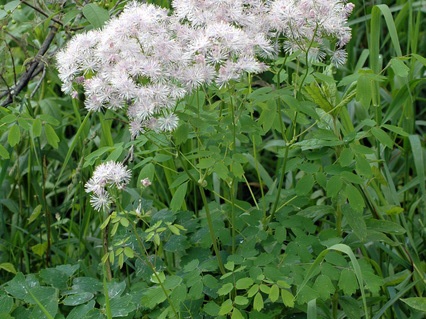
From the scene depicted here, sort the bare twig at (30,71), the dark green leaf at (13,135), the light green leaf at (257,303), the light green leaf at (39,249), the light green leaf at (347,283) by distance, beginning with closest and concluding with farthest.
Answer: the light green leaf at (257,303)
the light green leaf at (347,283)
the dark green leaf at (13,135)
the bare twig at (30,71)
the light green leaf at (39,249)

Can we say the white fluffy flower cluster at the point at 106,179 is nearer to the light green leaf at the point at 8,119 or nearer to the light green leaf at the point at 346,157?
the light green leaf at the point at 8,119

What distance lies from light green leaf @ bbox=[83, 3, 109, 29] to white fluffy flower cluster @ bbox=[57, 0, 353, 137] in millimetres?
373

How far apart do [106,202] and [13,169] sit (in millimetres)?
1361

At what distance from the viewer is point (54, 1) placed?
2.91 meters

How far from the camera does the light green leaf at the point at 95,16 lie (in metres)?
2.45

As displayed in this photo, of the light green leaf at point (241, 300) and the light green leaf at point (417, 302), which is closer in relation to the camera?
the light green leaf at point (241, 300)

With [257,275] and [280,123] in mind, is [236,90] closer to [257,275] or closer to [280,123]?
[280,123]

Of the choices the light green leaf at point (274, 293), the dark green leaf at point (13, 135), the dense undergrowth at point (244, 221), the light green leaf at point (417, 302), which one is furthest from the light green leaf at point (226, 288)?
the dark green leaf at point (13, 135)

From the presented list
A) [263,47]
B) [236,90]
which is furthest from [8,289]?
[263,47]

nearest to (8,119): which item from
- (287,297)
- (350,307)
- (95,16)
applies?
(95,16)

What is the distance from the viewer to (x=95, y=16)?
2.47 meters

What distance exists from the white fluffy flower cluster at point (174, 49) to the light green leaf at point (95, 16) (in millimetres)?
373

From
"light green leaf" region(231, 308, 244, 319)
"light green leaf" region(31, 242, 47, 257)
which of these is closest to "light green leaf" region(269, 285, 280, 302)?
"light green leaf" region(231, 308, 244, 319)

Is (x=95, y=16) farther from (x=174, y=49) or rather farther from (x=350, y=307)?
(x=350, y=307)
